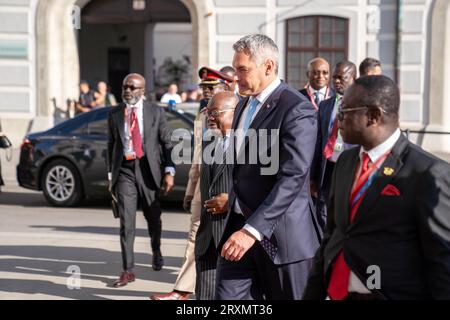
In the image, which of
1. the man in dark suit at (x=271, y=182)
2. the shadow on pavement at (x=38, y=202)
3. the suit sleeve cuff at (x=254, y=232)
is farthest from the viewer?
the shadow on pavement at (x=38, y=202)

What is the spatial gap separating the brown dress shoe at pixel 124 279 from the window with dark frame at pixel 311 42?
1295 cm

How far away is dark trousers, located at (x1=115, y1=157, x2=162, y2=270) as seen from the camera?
25.4 ft

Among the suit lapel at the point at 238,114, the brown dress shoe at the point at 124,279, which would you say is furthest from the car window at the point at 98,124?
the suit lapel at the point at 238,114

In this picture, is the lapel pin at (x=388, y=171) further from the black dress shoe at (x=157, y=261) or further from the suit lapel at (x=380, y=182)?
the black dress shoe at (x=157, y=261)

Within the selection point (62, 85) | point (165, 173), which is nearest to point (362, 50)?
point (62, 85)

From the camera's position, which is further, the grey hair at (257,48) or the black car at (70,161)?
the black car at (70,161)

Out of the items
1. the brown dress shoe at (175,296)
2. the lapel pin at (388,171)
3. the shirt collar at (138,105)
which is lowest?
the brown dress shoe at (175,296)

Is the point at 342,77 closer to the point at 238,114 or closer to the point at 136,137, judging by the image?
the point at 136,137

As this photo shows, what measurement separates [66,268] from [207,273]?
3147 mm

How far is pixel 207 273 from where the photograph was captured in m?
5.71

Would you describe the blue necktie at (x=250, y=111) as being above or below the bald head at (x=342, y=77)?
below

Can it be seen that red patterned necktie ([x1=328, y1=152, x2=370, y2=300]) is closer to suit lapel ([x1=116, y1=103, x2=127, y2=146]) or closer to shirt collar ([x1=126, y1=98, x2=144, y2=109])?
suit lapel ([x1=116, y1=103, x2=127, y2=146])

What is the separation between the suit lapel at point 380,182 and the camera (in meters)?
3.35

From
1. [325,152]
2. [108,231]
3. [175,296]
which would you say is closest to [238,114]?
[325,152]
